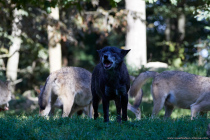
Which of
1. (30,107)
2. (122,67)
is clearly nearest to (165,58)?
(30,107)

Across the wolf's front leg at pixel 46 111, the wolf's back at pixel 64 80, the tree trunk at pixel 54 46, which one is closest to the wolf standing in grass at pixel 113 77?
the wolf's back at pixel 64 80

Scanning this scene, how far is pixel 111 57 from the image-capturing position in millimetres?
6320

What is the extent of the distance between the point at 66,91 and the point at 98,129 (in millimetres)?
3902

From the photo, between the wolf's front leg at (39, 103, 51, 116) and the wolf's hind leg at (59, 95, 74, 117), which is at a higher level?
the wolf's hind leg at (59, 95, 74, 117)

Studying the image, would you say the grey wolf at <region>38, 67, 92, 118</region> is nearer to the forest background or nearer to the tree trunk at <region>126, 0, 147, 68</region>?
the forest background

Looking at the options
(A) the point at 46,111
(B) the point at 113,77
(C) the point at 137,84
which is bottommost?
(A) the point at 46,111

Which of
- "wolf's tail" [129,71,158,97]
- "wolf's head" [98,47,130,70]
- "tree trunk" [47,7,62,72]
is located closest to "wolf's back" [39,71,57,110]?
"wolf's tail" [129,71,158,97]

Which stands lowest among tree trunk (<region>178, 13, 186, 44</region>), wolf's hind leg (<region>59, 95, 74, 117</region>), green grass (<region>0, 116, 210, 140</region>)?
wolf's hind leg (<region>59, 95, 74, 117</region>)

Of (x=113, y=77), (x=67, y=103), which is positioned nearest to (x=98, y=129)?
(x=113, y=77)

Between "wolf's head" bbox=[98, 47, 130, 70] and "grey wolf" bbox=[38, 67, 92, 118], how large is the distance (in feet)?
11.9

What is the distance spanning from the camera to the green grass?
5.91m

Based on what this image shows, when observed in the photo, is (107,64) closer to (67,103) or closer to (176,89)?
(67,103)

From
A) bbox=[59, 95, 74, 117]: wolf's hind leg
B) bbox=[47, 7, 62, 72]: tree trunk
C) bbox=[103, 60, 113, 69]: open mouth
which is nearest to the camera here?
bbox=[103, 60, 113, 69]: open mouth

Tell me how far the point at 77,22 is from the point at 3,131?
12.6 meters
